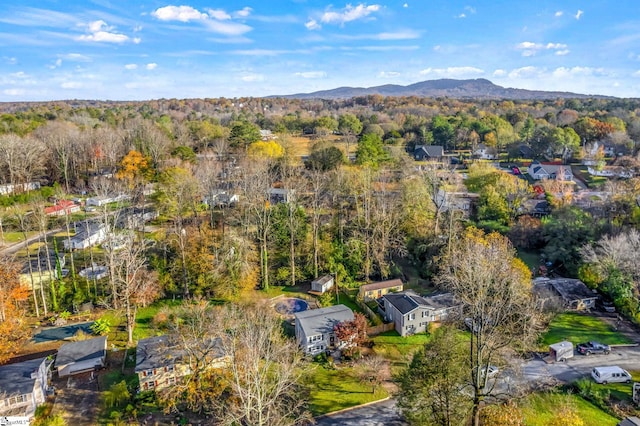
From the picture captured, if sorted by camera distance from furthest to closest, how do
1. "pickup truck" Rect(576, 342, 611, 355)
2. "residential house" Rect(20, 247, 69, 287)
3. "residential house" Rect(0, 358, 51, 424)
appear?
"residential house" Rect(20, 247, 69, 287), "pickup truck" Rect(576, 342, 611, 355), "residential house" Rect(0, 358, 51, 424)

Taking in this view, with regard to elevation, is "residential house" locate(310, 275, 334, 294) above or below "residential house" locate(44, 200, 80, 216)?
below

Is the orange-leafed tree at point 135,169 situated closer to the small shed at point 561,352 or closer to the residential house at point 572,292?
the residential house at point 572,292

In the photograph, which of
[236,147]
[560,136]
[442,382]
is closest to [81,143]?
[236,147]

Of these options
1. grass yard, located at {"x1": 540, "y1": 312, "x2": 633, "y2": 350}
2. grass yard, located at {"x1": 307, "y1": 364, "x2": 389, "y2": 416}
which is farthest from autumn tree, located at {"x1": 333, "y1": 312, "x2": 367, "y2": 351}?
grass yard, located at {"x1": 540, "y1": 312, "x2": 633, "y2": 350}

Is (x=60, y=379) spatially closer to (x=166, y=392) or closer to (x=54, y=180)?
(x=166, y=392)

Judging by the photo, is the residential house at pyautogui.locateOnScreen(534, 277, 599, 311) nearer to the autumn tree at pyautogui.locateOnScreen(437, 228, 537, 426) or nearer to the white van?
the autumn tree at pyautogui.locateOnScreen(437, 228, 537, 426)
